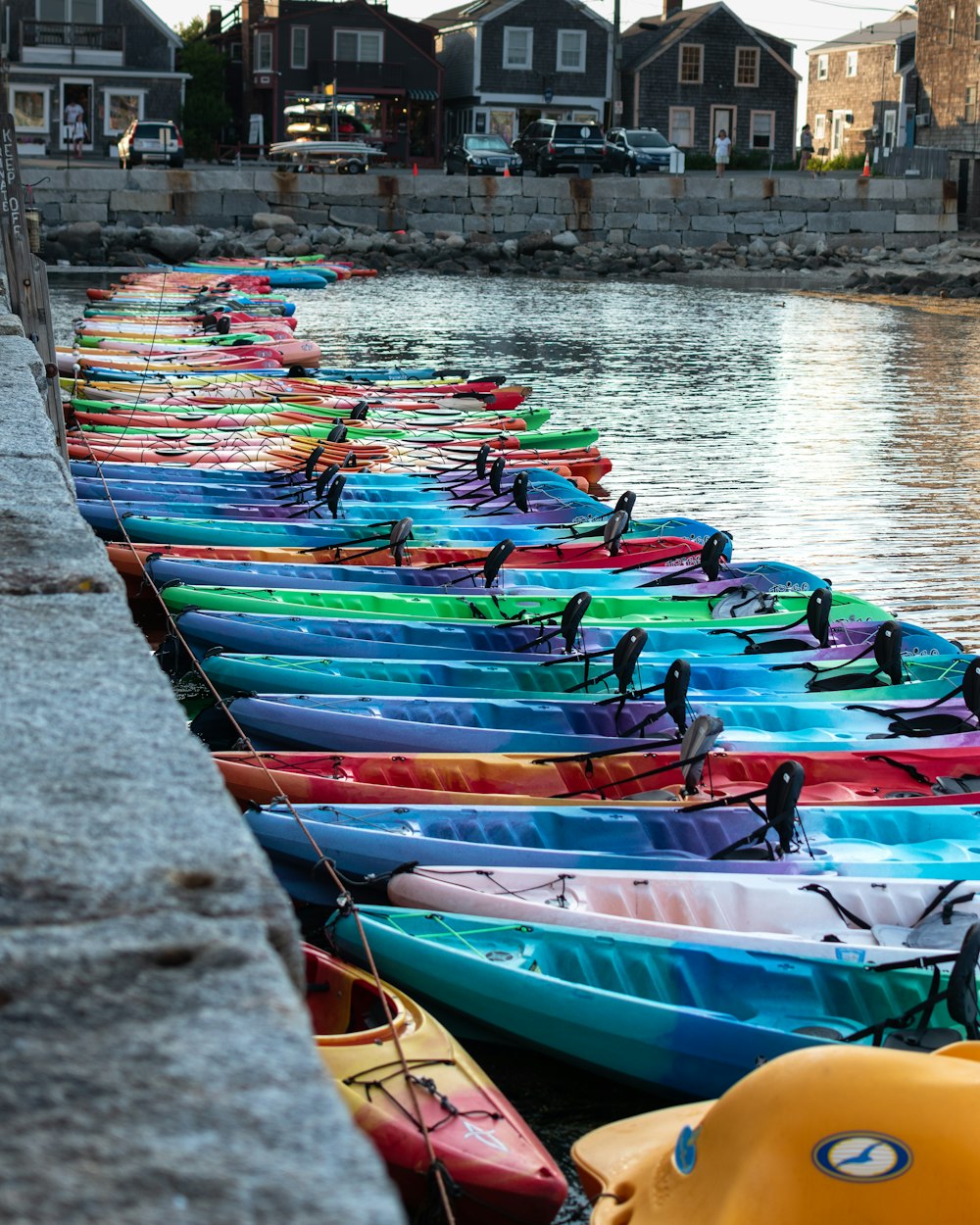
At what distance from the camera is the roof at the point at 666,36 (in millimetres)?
60031

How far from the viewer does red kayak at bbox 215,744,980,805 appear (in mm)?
6406

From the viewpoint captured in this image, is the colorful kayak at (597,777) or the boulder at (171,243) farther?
the boulder at (171,243)

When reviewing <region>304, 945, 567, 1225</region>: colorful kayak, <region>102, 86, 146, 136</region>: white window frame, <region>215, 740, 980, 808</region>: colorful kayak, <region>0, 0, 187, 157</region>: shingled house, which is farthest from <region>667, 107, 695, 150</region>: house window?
<region>304, 945, 567, 1225</region>: colorful kayak

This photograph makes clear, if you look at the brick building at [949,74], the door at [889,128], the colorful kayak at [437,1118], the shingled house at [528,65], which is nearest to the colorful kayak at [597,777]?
the colorful kayak at [437,1118]

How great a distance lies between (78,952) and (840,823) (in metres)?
4.74

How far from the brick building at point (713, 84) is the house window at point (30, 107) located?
899 inches

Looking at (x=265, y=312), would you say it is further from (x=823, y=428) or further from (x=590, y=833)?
(x=590, y=833)

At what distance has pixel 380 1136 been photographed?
170 inches

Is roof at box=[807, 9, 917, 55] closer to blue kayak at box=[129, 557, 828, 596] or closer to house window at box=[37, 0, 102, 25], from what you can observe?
house window at box=[37, 0, 102, 25]

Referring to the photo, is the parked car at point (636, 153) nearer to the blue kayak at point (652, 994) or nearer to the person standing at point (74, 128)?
the person standing at point (74, 128)

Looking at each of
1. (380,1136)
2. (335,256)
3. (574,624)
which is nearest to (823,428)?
(574,624)

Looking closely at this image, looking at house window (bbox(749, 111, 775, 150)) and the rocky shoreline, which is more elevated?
house window (bbox(749, 111, 775, 150))

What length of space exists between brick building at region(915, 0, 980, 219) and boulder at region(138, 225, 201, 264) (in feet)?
93.1

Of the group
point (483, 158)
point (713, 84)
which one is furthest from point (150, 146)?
point (713, 84)
